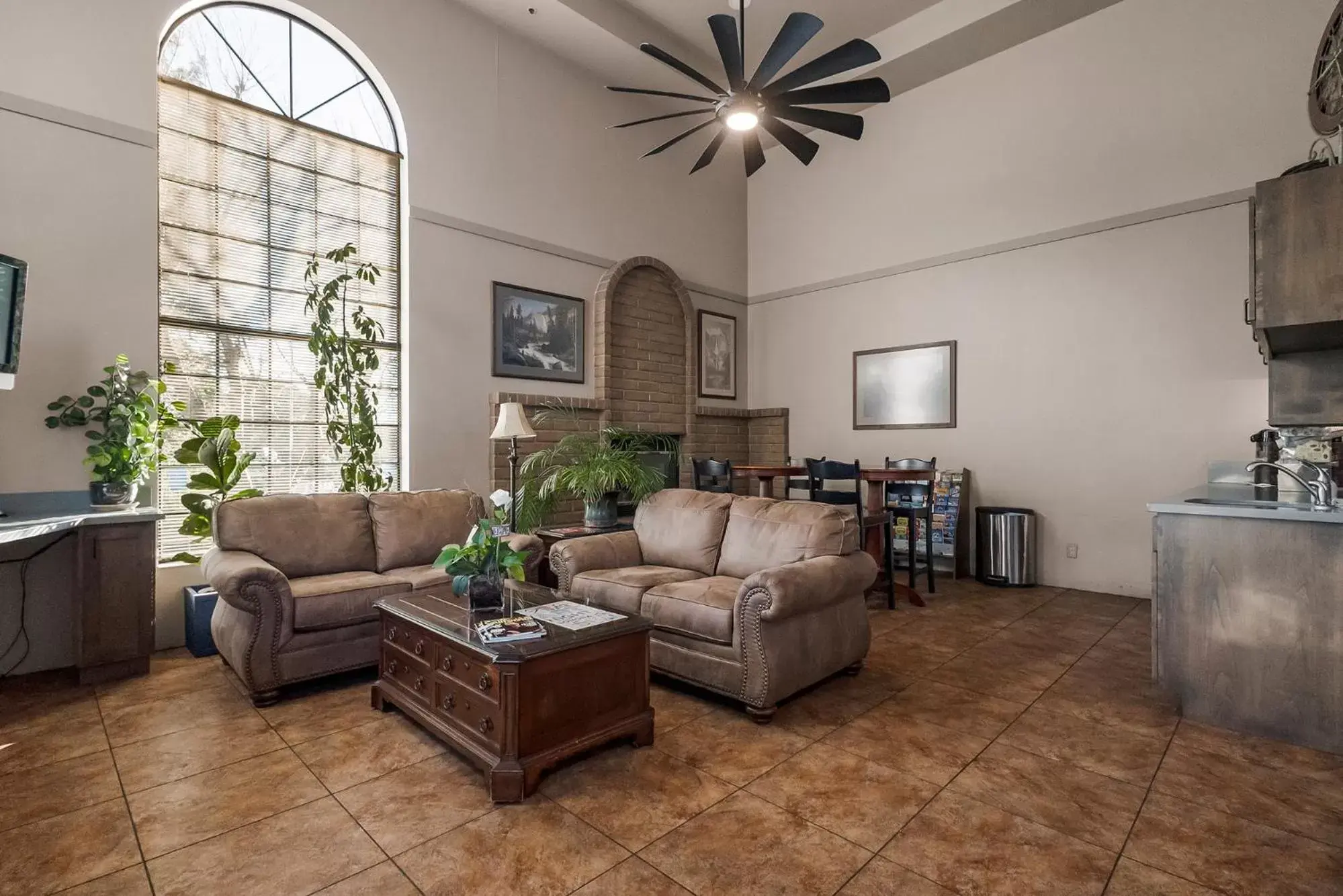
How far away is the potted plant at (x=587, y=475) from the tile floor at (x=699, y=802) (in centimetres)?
176

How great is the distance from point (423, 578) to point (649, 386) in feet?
11.7

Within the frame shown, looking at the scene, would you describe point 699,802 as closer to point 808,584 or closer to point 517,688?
point 517,688

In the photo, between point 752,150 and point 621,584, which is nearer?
point 621,584

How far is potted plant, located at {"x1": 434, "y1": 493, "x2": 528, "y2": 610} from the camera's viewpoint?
2.59 meters

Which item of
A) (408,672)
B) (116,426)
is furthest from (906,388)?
(116,426)

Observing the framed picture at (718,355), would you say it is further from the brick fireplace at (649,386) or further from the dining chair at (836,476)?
the dining chair at (836,476)

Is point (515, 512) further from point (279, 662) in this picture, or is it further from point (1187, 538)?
point (1187, 538)

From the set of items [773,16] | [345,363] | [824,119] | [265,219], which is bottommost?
[345,363]

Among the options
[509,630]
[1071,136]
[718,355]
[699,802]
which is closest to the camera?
[699,802]

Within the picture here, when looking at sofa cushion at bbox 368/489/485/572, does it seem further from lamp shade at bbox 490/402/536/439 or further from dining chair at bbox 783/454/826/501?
dining chair at bbox 783/454/826/501

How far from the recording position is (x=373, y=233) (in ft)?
16.1

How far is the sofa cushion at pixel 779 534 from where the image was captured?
3215 millimetres

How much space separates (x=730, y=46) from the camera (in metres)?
3.52

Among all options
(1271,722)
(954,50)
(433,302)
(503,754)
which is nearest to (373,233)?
(433,302)
